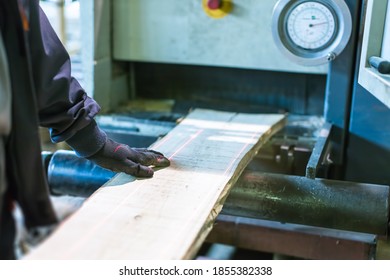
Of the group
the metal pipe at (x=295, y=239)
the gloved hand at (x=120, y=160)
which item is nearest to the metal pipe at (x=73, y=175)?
the gloved hand at (x=120, y=160)

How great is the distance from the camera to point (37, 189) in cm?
90

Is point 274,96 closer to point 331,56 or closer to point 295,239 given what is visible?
point 331,56

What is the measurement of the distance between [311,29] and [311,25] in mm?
15

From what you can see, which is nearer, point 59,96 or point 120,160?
point 59,96

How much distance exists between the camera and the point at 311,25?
1.75 meters

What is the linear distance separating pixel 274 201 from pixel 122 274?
607 millimetres

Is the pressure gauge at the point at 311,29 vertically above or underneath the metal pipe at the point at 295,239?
above

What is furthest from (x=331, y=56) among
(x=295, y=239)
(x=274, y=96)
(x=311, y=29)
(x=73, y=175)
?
(x=73, y=175)

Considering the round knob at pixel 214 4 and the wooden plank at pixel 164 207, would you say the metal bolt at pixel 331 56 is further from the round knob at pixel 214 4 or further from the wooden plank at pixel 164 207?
the round knob at pixel 214 4

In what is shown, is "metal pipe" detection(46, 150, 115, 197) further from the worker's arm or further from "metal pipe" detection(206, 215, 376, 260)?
"metal pipe" detection(206, 215, 376, 260)

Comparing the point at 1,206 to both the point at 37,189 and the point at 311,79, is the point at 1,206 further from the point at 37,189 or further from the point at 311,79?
the point at 311,79

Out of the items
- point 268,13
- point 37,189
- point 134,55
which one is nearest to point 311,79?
point 268,13

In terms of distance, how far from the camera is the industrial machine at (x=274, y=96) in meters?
1.45

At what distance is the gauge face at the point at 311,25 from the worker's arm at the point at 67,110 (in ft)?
2.46
